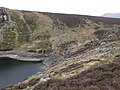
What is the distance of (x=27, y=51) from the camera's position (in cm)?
10794

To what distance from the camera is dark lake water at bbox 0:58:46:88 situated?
6775 centimetres

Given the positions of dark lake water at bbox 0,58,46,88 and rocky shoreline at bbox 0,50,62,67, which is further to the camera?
rocky shoreline at bbox 0,50,62,67

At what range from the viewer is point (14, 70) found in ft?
261

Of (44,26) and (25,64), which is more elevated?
(44,26)

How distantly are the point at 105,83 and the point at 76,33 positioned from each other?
109 m

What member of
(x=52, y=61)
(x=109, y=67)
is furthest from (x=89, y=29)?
(x=109, y=67)

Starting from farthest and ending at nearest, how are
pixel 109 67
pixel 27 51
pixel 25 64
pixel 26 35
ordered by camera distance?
pixel 26 35, pixel 27 51, pixel 25 64, pixel 109 67

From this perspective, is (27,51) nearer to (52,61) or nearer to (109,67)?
(52,61)

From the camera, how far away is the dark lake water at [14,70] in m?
67.8

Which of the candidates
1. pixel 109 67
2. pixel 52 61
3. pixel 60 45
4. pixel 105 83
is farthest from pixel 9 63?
pixel 105 83

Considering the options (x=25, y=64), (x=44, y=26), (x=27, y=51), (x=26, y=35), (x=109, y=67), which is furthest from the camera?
(x=44, y=26)

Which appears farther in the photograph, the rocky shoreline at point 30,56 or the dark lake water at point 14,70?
the rocky shoreline at point 30,56

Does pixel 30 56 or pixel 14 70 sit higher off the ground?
pixel 14 70

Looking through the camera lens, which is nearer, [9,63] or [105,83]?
[105,83]
